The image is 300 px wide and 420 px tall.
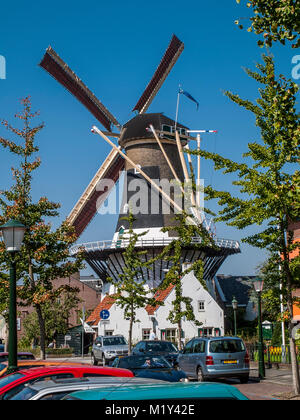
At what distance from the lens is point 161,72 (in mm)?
58938

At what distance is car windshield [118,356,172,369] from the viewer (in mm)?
12781

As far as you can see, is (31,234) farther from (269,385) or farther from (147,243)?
(147,243)

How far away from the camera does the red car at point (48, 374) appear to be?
6.59 metres

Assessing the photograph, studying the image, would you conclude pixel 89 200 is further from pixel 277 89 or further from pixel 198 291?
pixel 277 89

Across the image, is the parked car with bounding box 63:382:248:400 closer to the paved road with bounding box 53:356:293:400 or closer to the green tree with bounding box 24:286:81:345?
the paved road with bounding box 53:356:293:400

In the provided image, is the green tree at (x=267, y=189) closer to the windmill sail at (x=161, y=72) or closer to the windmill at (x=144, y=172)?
the windmill at (x=144, y=172)

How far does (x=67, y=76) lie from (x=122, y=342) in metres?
32.3

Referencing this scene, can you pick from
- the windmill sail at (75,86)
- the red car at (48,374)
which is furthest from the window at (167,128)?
the red car at (48,374)

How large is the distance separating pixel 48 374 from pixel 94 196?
50.9 m

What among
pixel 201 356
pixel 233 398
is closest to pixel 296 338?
pixel 201 356

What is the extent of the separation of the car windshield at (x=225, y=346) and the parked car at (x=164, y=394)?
16.5 metres

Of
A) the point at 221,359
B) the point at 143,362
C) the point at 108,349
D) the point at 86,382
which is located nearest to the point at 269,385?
the point at 221,359
